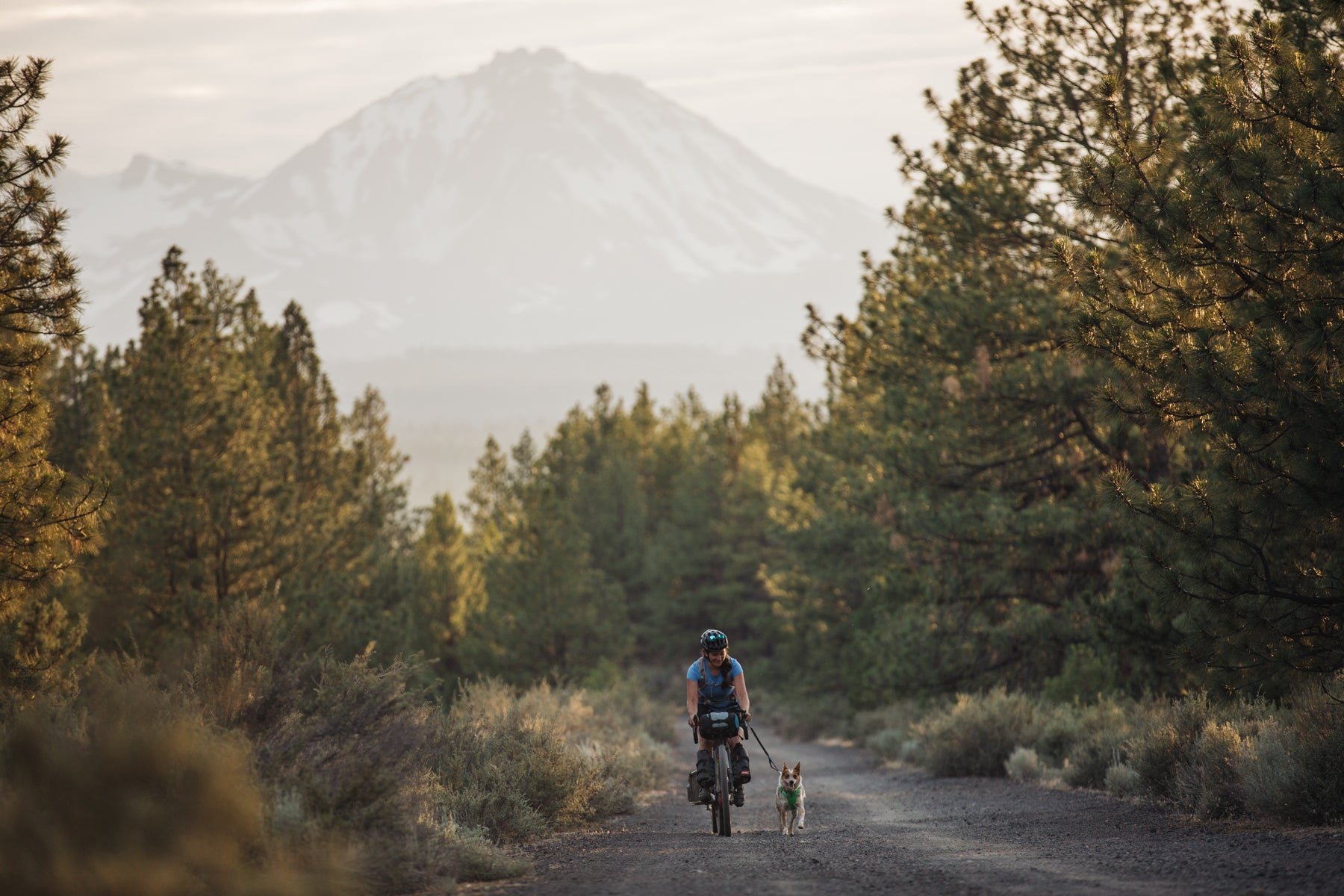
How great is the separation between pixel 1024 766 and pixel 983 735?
2065mm

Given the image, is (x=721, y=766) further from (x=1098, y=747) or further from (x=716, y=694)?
(x=1098, y=747)

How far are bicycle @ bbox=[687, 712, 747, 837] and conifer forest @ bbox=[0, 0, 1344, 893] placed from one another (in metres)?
1.67

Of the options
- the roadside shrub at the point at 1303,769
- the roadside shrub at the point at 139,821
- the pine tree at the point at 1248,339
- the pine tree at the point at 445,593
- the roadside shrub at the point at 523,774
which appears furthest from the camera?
the pine tree at the point at 445,593

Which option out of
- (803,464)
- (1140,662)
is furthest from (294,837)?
(803,464)

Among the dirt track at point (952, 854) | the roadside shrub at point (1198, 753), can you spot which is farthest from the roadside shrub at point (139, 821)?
the roadside shrub at point (1198, 753)

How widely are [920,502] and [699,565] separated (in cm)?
3058

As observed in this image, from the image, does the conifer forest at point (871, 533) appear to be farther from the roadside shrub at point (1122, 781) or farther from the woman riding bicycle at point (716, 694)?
the woman riding bicycle at point (716, 694)

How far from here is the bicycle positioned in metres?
10.6

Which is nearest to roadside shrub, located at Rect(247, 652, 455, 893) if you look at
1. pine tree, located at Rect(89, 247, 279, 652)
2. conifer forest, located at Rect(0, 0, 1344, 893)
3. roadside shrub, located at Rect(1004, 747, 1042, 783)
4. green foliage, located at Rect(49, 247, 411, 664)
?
conifer forest, located at Rect(0, 0, 1344, 893)

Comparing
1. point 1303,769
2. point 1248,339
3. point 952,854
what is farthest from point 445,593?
point 1248,339

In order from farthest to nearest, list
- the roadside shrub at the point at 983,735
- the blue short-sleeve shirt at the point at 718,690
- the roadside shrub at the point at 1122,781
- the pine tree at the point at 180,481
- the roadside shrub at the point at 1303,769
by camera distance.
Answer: the pine tree at the point at 180,481 < the roadside shrub at the point at 983,735 < the roadside shrub at the point at 1122,781 < the blue short-sleeve shirt at the point at 718,690 < the roadside shrub at the point at 1303,769

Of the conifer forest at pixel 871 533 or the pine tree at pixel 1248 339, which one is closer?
the conifer forest at pixel 871 533

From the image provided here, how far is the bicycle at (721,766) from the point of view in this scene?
10648mm

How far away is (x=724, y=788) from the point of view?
35.0ft
